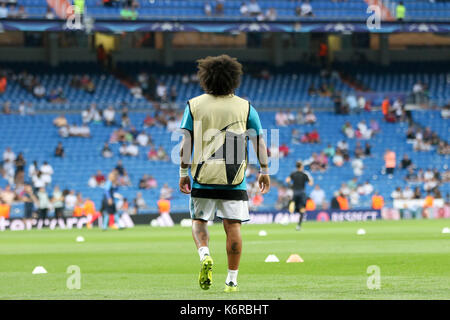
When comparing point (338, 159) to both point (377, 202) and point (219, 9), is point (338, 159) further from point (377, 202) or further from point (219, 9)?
point (219, 9)

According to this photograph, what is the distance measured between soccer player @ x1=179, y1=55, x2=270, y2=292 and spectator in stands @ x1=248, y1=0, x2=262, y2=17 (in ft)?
143

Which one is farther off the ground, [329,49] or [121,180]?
[329,49]

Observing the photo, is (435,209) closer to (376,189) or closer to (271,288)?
(376,189)

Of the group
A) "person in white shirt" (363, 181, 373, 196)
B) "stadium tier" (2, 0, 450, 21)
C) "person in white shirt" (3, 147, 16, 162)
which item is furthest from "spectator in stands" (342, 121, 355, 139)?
"person in white shirt" (3, 147, 16, 162)

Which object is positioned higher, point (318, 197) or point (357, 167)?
point (357, 167)

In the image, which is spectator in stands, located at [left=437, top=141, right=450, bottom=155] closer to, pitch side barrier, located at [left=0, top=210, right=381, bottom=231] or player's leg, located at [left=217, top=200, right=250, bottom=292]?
pitch side barrier, located at [left=0, top=210, right=381, bottom=231]

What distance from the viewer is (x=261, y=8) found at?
55750 millimetres

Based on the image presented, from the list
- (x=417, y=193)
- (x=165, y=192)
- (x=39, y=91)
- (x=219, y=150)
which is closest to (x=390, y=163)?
(x=417, y=193)

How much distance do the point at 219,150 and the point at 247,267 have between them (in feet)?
19.2

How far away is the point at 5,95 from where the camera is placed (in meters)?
51.9

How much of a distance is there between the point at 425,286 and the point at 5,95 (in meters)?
41.6

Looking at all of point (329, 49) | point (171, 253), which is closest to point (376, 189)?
point (329, 49)

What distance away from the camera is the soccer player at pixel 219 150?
459 inches

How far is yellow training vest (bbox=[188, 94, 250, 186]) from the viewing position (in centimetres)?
1164
